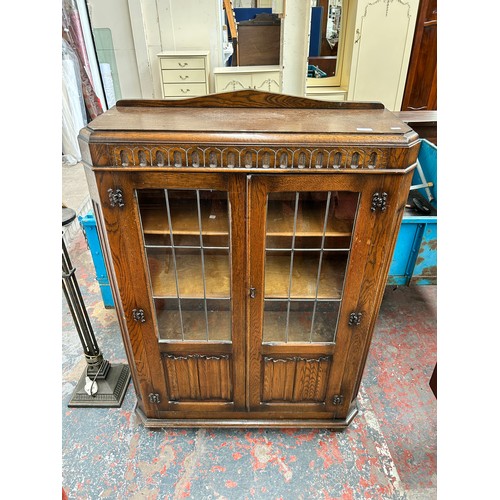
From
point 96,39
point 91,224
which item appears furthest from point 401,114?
point 96,39

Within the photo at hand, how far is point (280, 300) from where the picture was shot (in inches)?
52.9

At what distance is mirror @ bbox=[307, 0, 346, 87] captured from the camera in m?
3.27

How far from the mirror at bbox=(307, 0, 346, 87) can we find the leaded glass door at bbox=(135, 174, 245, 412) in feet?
9.41

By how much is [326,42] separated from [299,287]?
10.2 ft

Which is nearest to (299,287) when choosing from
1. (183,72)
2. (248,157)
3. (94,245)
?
(248,157)

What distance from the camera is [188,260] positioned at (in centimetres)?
129

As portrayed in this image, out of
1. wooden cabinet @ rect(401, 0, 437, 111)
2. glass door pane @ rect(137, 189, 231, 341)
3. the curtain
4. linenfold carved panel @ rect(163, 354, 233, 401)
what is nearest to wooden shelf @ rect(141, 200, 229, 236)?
glass door pane @ rect(137, 189, 231, 341)

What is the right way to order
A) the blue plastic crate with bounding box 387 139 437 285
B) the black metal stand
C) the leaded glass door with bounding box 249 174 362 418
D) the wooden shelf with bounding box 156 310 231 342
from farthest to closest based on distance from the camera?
the blue plastic crate with bounding box 387 139 437 285 < the black metal stand < the wooden shelf with bounding box 156 310 231 342 < the leaded glass door with bounding box 249 174 362 418

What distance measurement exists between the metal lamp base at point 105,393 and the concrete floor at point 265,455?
0.03 m

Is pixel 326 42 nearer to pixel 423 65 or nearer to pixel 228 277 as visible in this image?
pixel 423 65

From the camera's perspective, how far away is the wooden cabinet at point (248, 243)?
1058 mm

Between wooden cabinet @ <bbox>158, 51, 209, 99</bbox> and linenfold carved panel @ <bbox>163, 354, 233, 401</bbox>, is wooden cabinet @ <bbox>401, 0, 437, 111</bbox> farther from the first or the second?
linenfold carved panel @ <bbox>163, 354, 233, 401</bbox>

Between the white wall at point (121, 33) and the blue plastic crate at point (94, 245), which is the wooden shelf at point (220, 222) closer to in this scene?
the blue plastic crate at point (94, 245)

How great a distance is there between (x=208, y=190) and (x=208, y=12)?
3250 millimetres
